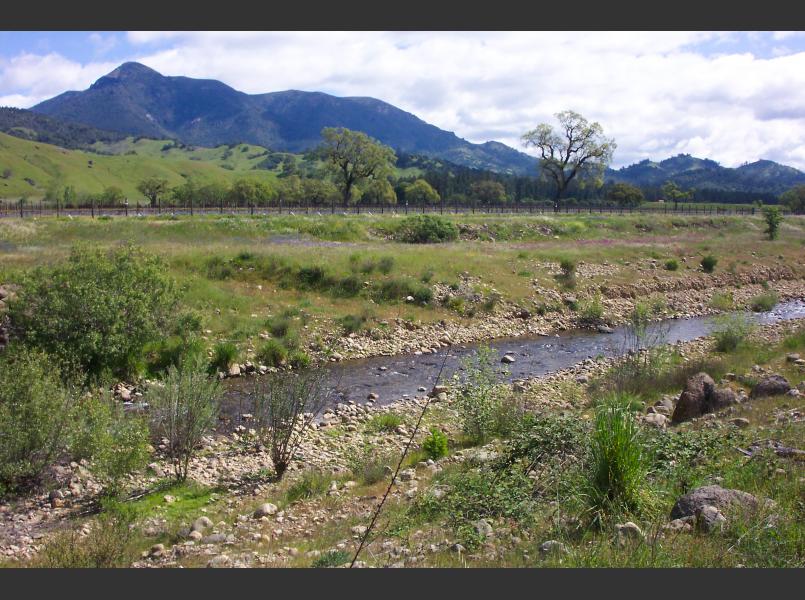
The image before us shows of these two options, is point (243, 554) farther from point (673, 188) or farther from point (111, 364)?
point (673, 188)

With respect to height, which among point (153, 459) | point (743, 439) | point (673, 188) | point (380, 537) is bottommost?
point (153, 459)

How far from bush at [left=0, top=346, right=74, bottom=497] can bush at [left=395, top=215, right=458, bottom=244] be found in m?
37.3

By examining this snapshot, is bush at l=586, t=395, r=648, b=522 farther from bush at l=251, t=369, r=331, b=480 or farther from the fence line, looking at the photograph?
the fence line

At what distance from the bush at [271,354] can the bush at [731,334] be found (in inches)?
705

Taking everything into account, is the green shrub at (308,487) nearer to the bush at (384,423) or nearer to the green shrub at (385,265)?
the bush at (384,423)

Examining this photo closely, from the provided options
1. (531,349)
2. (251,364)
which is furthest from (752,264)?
(251,364)

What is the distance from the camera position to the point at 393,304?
31.7 m

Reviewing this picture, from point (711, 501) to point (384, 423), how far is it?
424 inches

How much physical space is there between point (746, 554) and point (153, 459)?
1275cm

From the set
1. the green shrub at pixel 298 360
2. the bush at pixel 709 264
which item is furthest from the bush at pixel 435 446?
the bush at pixel 709 264

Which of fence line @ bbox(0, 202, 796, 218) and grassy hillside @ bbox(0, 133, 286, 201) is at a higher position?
grassy hillside @ bbox(0, 133, 286, 201)

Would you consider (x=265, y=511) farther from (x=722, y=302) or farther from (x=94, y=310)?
(x=722, y=302)

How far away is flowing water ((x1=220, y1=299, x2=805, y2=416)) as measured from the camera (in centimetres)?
2081

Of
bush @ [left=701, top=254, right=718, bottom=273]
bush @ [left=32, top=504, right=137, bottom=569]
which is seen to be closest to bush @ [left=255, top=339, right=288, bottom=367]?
bush @ [left=32, top=504, right=137, bottom=569]
